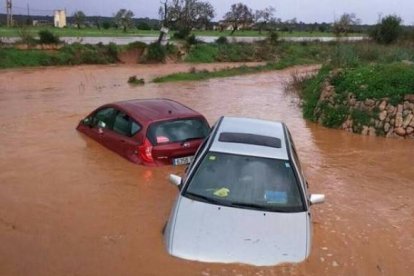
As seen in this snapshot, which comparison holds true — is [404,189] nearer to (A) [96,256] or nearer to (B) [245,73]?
(A) [96,256]

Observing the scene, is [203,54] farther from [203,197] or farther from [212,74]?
[203,197]

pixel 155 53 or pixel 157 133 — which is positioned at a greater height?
pixel 157 133

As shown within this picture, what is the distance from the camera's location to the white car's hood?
551cm

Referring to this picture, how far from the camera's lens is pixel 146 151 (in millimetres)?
9672

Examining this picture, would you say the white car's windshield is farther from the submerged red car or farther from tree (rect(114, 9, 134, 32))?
tree (rect(114, 9, 134, 32))

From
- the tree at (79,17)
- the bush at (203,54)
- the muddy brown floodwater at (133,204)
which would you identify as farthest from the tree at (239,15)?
the muddy brown floodwater at (133,204)

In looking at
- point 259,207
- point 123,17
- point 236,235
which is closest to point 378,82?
point 259,207

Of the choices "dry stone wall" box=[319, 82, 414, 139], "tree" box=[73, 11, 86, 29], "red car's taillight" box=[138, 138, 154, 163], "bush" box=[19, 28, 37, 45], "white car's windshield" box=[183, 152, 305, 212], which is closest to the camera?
"white car's windshield" box=[183, 152, 305, 212]

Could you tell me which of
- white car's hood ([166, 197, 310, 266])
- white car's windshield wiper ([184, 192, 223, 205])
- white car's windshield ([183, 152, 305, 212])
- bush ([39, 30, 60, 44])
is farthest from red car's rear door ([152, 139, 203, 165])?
bush ([39, 30, 60, 44])

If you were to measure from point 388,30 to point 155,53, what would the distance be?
671 inches

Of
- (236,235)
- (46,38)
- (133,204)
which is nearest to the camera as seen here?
(236,235)

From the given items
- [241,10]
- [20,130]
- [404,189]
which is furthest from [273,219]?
[241,10]

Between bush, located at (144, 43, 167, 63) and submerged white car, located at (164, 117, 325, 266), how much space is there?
32.3 metres

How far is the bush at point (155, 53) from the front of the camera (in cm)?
3881
